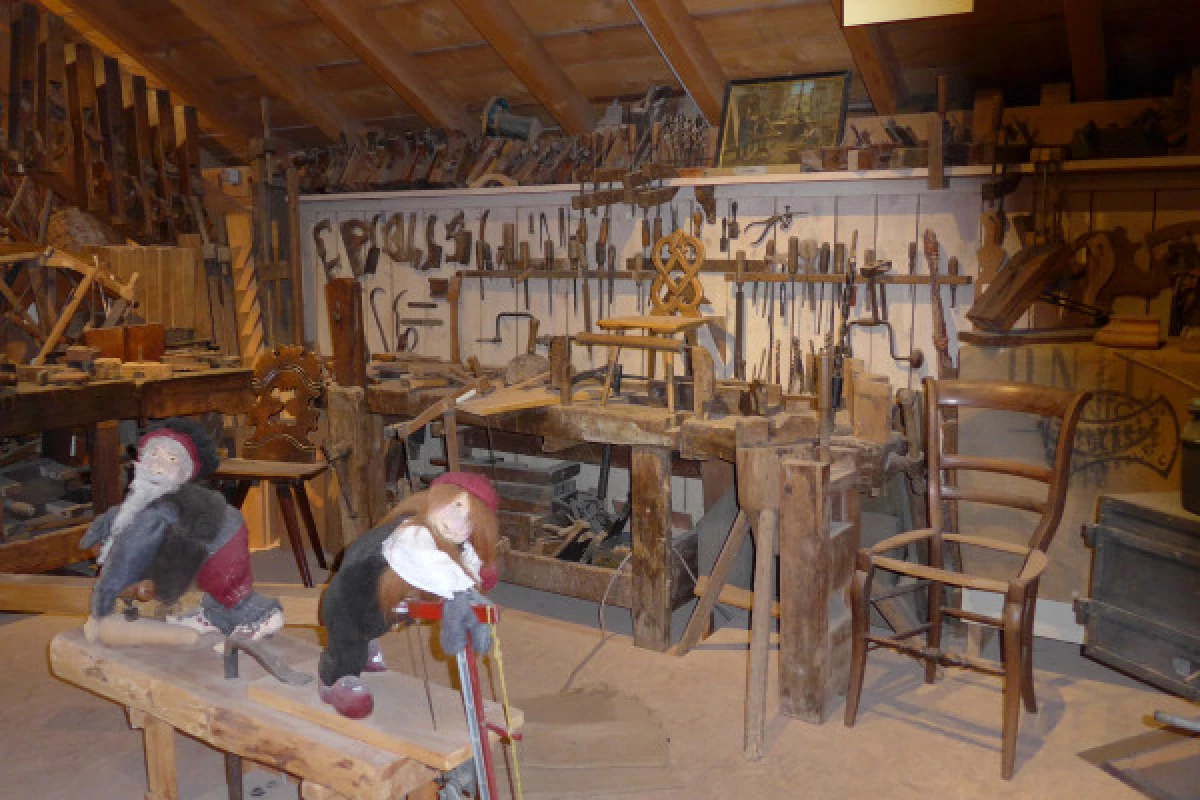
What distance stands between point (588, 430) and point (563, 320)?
5.60 ft

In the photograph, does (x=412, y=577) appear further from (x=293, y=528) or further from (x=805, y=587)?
(x=293, y=528)

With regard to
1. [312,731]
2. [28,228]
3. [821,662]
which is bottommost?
[821,662]

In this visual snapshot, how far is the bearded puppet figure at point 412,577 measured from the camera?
2250 mm

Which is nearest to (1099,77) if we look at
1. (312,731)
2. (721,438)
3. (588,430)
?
(721,438)

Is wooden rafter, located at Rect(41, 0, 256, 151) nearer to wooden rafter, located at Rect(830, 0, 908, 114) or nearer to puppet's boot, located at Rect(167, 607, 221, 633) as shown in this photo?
wooden rafter, located at Rect(830, 0, 908, 114)

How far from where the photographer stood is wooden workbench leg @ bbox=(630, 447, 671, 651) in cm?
412

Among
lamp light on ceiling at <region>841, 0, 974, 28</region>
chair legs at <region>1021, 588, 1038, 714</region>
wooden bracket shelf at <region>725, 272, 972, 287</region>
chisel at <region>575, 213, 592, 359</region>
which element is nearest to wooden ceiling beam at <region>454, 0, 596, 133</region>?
chisel at <region>575, 213, 592, 359</region>

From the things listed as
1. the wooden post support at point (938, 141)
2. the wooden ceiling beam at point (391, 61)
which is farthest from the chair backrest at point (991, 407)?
the wooden ceiling beam at point (391, 61)

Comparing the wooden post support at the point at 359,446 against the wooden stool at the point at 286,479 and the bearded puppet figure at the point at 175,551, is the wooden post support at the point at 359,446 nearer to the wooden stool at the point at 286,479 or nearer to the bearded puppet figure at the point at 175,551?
the wooden stool at the point at 286,479

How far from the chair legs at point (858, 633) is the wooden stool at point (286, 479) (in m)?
2.54

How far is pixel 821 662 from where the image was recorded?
3555 mm

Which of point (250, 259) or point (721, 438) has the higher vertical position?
point (250, 259)

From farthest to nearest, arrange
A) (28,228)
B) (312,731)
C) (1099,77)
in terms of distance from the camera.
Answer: (28,228) < (1099,77) < (312,731)

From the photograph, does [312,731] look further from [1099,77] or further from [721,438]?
[1099,77]
